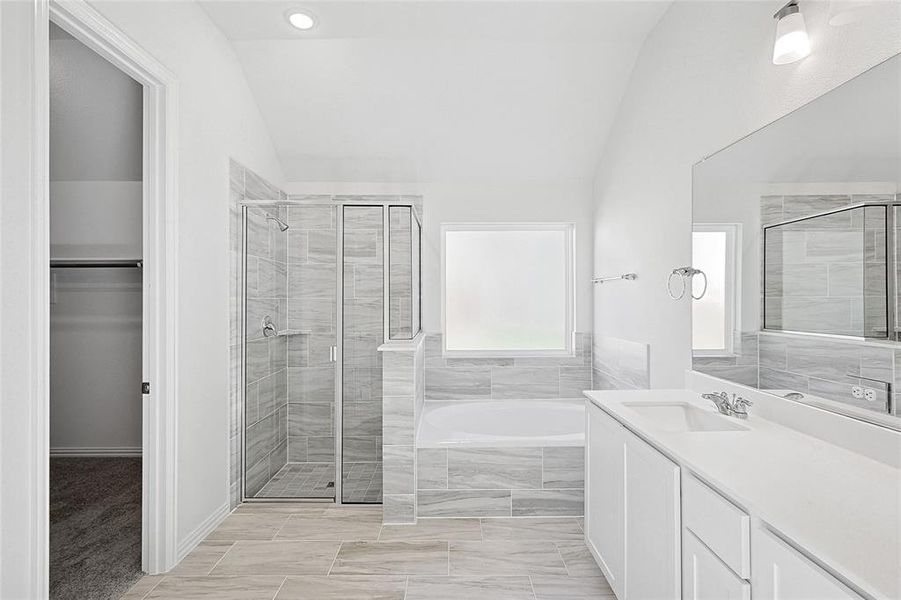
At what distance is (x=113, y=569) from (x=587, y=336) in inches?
134

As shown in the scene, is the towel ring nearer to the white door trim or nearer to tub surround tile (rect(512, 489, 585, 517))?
tub surround tile (rect(512, 489, 585, 517))

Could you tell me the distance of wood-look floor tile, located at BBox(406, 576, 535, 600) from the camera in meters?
2.29

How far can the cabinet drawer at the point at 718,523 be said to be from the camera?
1230 millimetres

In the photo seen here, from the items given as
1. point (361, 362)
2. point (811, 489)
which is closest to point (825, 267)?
point (811, 489)

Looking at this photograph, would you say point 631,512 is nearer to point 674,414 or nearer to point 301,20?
point 674,414

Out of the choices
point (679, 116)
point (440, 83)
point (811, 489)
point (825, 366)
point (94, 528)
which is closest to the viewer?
point (811, 489)

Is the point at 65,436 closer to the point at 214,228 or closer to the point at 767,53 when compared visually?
the point at 214,228

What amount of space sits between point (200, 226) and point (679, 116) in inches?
102

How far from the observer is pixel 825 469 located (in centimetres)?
145

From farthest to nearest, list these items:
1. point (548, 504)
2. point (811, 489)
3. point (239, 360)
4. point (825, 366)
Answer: point (239, 360) < point (548, 504) < point (825, 366) < point (811, 489)

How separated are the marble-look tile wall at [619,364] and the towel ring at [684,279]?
0.51 meters

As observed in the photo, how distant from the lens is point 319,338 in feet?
11.1

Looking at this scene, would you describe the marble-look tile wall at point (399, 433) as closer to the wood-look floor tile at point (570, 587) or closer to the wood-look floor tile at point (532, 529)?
the wood-look floor tile at point (532, 529)

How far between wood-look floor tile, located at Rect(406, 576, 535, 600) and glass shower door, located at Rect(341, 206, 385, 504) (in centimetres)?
98
